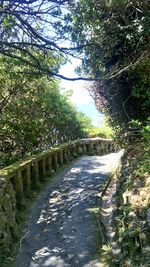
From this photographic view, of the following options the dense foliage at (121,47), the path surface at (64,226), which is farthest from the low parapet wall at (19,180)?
the dense foliage at (121,47)

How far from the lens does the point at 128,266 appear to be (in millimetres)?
5840

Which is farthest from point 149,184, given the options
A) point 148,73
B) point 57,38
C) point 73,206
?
point 148,73

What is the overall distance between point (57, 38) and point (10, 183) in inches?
127

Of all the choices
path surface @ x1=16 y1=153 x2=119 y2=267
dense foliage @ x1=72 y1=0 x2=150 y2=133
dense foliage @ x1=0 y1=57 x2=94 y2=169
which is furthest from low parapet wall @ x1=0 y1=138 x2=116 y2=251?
dense foliage @ x1=72 y1=0 x2=150 y2=133

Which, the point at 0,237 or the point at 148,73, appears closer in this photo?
the point at 0,237

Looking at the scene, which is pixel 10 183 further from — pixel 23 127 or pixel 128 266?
pixel 23 127

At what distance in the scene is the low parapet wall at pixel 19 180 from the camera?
761 centimetres

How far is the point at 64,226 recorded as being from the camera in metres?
8.41

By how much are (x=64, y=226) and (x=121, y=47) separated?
201 inches

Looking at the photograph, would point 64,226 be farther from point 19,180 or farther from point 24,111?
point 24,111

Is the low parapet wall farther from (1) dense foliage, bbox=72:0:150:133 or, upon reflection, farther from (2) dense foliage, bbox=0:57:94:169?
(1) dense foliage, bbox=72:0:150:133

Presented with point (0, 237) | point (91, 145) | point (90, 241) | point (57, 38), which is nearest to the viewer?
point (0, 237)

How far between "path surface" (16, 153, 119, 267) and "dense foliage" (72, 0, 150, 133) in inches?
103

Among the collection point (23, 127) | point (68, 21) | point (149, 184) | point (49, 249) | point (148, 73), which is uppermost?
point (68, 21)
